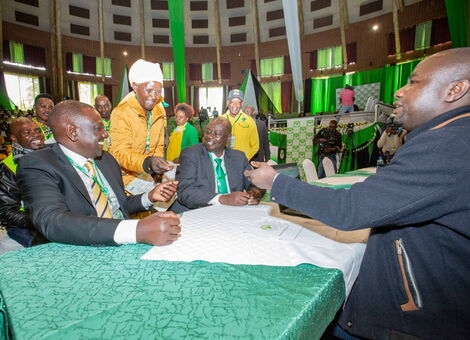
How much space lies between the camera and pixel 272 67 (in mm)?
18016

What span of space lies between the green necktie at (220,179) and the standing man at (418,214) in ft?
4.28

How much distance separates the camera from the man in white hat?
94.0 inches

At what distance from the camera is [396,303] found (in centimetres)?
105

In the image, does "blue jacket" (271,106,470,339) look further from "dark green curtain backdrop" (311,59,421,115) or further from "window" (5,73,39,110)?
"window" (5,73,39,110)

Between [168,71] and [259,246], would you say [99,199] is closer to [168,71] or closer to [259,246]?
[259,246]

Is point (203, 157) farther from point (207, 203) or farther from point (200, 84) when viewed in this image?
point (200, 84)

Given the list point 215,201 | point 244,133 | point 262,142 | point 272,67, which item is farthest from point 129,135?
point 272,67

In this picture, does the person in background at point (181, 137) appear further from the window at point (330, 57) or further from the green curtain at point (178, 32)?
the window at point (330, 57)

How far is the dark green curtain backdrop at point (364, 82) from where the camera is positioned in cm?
1290

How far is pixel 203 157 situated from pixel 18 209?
5.41 ft

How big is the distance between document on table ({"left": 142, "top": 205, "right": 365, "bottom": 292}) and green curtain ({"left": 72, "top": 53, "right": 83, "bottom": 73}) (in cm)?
1876

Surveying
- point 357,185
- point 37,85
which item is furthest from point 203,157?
point 37,85

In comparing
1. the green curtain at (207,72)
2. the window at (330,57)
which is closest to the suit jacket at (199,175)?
the window at (330,57)

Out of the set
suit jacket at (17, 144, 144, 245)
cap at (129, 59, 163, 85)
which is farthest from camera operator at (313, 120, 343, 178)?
suit jacket at (17, 144, 144, 245)
